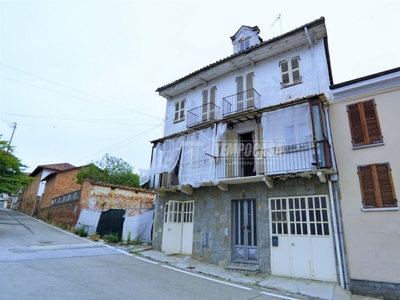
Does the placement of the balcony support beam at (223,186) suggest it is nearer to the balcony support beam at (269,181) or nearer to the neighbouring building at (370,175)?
the balcony support beam at (269,181)

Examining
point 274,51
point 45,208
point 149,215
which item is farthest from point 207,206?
point 45,208

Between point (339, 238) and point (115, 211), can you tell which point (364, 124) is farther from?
point (115, 211)

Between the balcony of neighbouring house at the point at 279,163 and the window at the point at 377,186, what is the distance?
99 centimetres

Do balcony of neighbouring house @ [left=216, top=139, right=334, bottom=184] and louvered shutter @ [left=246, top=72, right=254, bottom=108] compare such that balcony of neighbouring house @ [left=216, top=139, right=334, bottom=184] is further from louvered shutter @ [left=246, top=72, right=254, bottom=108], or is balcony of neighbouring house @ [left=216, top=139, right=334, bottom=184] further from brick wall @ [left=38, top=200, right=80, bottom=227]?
brick wall @ [left=38, top=200, right=80, bottom=227]

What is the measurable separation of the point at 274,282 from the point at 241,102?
23.4ft

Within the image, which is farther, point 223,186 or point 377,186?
point 223,186

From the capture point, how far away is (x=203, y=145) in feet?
34.2

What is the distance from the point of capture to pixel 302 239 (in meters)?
7.68

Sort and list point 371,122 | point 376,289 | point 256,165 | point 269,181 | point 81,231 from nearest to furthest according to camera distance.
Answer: point 376,289 < point 371,122 < point 269,181 < point 256,165 < point 81,231

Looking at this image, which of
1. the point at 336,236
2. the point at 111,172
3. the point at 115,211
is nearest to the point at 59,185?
the point at 111,172

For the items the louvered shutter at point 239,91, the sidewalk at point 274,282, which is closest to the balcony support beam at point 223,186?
the sidewalk at point 274,282

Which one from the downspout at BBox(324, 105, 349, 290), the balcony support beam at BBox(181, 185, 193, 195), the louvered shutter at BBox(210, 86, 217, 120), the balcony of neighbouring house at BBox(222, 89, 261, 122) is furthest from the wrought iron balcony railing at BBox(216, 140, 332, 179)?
the louvered shutter at BBox(210, 86, 217, 120)

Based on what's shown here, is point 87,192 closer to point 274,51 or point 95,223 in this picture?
point 95,223

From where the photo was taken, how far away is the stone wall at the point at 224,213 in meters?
8.16
